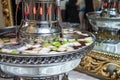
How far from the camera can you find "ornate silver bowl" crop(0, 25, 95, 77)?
39cm

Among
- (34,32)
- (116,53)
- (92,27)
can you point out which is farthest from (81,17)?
(34,32)

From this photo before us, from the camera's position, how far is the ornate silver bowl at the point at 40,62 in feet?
1.29

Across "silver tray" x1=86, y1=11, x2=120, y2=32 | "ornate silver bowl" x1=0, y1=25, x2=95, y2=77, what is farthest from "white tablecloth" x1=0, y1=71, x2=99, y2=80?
"ornate silver bowl" x1=0, y1=25, x2=95, y2=77

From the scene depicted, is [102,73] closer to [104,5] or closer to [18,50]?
[104,5]

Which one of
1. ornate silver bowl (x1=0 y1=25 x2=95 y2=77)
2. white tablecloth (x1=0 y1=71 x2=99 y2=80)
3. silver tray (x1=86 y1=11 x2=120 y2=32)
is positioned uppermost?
silver tray (x1=86 y1=11 x2=120 y2=32)

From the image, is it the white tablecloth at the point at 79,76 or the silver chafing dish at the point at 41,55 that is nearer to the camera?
the silver chafing dish at the point at 41,55

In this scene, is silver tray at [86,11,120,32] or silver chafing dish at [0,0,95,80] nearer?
silver chafing dish at [0,0,95,80]

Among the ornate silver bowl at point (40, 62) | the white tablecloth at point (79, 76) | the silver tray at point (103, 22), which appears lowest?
the white tablecloth at point (79, 76)

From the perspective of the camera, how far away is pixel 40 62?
396mm

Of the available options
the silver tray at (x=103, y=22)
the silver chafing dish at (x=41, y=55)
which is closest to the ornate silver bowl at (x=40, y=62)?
the silver chafing dish at (x=41, y=55)

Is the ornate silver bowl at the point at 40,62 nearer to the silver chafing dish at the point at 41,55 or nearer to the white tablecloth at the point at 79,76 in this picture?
the silver chafing dish at the point at 41,55

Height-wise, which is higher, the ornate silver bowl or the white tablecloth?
the ornate silver bowl

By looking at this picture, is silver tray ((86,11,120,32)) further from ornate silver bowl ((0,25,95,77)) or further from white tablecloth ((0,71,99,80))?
ornate silver bowl ((0,25,95,77))

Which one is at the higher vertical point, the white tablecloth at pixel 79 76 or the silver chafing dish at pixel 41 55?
the silver chafing dish at pixel 41 55
